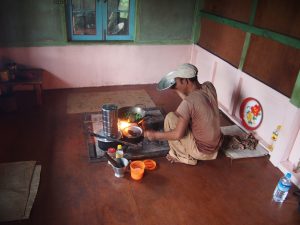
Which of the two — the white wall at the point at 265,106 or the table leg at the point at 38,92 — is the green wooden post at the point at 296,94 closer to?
the white wall at the point at 265,106

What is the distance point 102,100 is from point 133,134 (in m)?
1.43

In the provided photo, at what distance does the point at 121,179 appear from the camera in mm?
2705

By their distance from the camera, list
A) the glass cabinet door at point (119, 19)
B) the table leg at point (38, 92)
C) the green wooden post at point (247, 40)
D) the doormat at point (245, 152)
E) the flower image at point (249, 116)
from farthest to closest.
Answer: the glass cabinet door at point (119, 19)
the table leg at point (38, 92)
the flower image at point (249, 116)
the green wooden post at point (247, 40)
the doormat at point (245, 152)

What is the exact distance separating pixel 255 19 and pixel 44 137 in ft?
9.91

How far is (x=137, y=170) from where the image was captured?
105 inches

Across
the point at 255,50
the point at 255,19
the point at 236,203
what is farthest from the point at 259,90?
the point at 236,203

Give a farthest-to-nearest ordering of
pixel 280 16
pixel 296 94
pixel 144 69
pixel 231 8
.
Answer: pixel 144 69, pixel 231 8, pixel 280 16, pixel 296 94

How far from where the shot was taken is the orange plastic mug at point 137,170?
8.75 feet

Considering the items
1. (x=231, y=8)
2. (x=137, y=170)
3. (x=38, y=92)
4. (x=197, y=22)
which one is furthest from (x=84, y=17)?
(x=137, y=170)

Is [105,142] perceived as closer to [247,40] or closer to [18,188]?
[18,188]

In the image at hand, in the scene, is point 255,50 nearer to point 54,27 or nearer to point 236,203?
point 236,203

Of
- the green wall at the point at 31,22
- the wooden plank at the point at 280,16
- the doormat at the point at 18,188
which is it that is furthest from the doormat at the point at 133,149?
the wooden plank at the point at 280,16

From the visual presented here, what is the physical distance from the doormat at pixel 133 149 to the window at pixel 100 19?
5.20ft

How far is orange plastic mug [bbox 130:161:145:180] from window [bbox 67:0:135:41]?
2.62 metres
